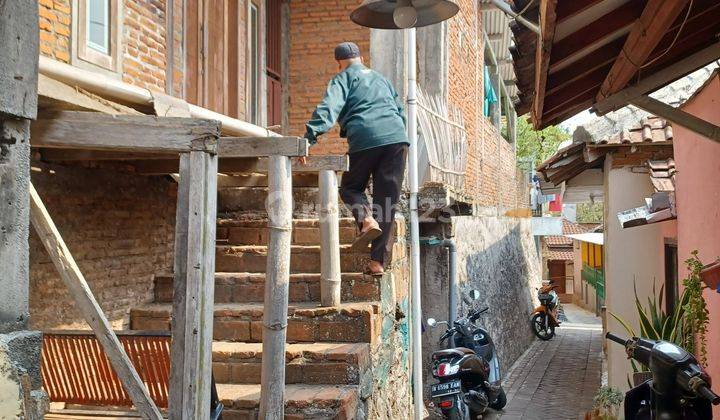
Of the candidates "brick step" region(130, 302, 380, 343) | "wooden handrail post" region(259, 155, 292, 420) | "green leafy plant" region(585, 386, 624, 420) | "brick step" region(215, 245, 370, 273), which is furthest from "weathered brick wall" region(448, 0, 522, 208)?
"wooden handrail post" region(259, 155, 292, 420)

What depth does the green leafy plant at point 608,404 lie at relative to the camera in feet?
28.2

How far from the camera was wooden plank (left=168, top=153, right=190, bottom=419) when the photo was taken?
3.24 metres

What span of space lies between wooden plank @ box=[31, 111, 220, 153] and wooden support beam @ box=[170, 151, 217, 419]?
0.09 meters

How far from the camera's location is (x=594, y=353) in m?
16.9

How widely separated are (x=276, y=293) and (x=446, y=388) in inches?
178

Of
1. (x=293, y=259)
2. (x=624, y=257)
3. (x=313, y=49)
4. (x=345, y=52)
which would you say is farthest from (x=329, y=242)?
(x=624, y=257)

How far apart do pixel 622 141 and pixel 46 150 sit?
668cm

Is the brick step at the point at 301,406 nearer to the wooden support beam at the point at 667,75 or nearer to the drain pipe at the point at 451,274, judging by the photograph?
the wooden support beam at the point at 667,75

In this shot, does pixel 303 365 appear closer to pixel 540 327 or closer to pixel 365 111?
pixel 365 111

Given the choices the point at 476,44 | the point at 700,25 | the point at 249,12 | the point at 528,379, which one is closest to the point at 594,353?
the point at 528,379

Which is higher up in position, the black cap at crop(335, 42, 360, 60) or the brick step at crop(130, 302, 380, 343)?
the black cap at crop(335, 42, 360, 60)

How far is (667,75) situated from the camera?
484cm

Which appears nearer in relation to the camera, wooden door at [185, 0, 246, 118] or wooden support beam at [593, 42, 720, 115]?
wooden support beam at [593, 42, 720, 115]

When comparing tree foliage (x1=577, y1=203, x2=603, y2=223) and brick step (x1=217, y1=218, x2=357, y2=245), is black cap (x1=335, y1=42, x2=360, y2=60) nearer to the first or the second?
brick step (x1=217, y1=218, x2=357, y2=245)
